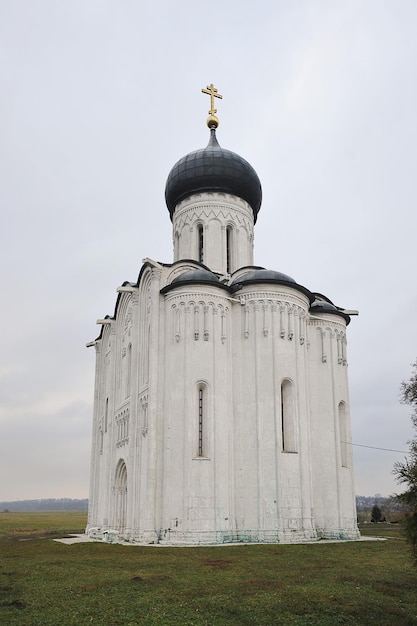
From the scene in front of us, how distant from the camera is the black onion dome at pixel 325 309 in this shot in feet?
76.1

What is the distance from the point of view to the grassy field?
8.02m

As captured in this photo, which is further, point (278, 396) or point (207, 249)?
point (207, 249)

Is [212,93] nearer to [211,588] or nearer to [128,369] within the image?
[128,369]

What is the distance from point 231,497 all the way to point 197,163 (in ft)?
48.3

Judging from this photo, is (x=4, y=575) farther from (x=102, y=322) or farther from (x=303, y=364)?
(x=102, y=322)

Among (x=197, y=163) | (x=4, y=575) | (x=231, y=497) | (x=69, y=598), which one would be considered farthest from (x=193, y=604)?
(x=197, y=163)

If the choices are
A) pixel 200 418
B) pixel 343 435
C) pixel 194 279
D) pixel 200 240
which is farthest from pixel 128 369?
pixel 343 435

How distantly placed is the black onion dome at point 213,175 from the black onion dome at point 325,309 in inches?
257

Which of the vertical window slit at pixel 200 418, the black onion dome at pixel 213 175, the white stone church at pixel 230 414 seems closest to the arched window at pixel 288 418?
the white stone church at pixel 230 414

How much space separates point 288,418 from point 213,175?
11.6m

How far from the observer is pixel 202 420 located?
19.7 metres

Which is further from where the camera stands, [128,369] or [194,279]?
[128,369]

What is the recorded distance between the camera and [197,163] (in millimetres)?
26156

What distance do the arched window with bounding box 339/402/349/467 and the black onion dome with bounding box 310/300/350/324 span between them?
364 cm
